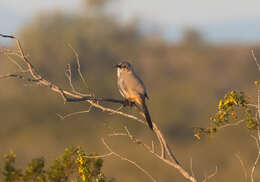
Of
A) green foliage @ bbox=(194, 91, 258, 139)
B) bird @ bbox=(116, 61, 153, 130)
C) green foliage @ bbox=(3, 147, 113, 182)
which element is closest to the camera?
green foliage @ bbox=(194, 91, 258, 139)

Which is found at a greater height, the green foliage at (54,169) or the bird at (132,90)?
the bird at (132,90)

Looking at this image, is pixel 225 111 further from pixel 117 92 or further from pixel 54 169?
pixel 117 92

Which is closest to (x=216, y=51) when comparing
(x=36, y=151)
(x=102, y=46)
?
(x=102, y=46)

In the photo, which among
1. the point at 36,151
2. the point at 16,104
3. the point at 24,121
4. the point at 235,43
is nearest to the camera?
the point at 36,151

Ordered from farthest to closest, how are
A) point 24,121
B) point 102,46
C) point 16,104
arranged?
point 102,46
point 16,104
point 24,121

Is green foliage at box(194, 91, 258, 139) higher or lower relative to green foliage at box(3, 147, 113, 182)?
higher

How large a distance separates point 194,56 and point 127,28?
24.3 feet

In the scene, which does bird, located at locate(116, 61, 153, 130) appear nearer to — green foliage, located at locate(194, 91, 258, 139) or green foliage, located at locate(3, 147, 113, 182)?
green foliage, located at locate(3, 147, 113, 182)

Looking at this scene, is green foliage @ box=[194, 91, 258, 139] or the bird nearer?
green foliage @ box=[194, 91, 258, 139]

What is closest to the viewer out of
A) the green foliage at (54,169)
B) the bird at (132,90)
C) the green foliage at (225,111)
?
the green foliage at (225,111)

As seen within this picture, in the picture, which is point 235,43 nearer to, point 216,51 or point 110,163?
point 216,51

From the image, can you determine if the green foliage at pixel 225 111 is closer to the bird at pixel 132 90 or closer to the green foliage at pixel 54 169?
the green foliage at pixel 54 169

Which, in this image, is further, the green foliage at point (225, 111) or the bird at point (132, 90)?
the bird at point (132, 90)

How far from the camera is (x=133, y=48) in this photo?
49812 mm
